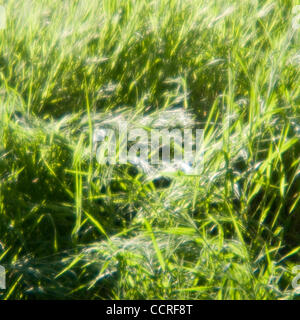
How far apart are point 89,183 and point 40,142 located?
8.7 inches

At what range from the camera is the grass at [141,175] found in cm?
132

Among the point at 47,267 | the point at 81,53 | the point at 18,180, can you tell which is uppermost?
the point at 81,53

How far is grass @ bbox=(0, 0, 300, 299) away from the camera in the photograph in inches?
51.9

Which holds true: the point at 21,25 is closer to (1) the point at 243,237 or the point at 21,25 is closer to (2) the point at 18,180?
(2) the point at 18,180

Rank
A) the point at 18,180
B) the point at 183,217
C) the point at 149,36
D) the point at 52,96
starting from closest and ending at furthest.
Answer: the point at 183,217
the point at 18,180
the point at 52,96
the point at 149,36

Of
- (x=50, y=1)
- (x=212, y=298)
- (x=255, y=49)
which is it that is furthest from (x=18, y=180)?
(x=255, y=49)

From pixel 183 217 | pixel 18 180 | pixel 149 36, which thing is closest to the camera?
pixel 183 217

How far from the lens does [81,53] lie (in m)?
1.80

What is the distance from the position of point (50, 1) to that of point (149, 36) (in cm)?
46

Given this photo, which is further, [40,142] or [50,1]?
[50,1]

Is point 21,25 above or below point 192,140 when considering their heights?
above

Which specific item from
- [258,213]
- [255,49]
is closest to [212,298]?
[258,213]

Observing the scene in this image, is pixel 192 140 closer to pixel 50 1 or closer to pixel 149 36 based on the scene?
pixel 149 36

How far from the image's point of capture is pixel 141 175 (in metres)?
1.50
